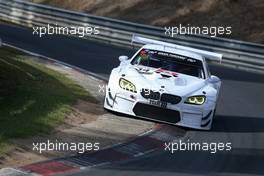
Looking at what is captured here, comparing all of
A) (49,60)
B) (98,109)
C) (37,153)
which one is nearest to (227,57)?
(49,60)

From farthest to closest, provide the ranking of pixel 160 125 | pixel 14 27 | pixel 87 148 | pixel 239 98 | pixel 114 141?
pixel 14 27
pixel 239 98
pixel 160 125
pixel 114 141
pixel 87 148

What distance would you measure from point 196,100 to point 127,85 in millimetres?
1309

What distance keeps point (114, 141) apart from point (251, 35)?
2031 cm

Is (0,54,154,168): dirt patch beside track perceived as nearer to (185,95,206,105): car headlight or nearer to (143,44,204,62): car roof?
(185,95,206,105): car headlight

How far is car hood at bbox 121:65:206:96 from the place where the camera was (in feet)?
44.3

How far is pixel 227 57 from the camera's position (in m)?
26.2

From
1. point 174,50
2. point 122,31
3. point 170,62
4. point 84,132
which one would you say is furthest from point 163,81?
point 122,31

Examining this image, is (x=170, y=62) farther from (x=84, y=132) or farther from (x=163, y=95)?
(x=84, y=132)

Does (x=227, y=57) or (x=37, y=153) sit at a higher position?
(x=37, y=153)

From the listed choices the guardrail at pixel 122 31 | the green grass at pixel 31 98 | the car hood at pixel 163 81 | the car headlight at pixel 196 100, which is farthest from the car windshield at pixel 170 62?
the guardrail at pixel 122 31

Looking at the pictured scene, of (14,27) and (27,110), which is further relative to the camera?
(14,27)

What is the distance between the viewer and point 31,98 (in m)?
13.7

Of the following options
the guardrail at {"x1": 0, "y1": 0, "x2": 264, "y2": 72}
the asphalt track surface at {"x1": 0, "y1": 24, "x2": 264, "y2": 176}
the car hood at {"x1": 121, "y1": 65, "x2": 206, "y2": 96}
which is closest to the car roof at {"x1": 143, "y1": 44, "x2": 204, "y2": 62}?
the car hood at {"x1": 121, "y1": 65, "x2": 206, "y2": 96}

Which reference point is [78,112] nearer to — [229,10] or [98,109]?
[98,109]
